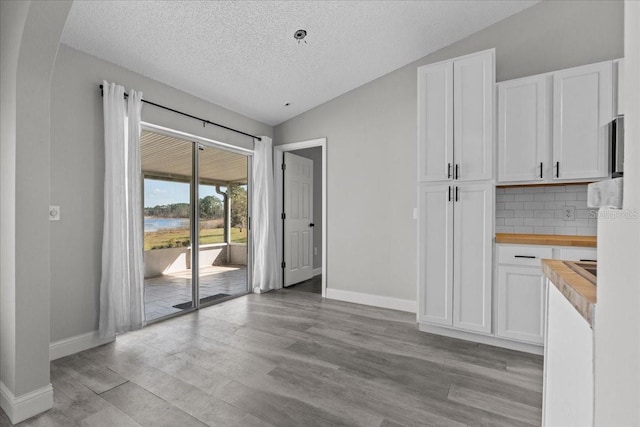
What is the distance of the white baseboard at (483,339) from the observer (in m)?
2.67

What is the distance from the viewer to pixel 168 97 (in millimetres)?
3439

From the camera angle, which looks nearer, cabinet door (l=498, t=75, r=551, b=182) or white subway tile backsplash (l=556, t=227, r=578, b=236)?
cabinet door (l=498, t=75, r=551, b=182)

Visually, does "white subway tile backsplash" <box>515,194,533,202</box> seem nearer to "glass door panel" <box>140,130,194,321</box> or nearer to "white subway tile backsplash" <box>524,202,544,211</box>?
"white subway tile backsplash" <box>524,202,544,211</box>

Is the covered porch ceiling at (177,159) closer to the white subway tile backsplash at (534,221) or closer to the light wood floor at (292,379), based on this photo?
the light wood floor at (292,379)

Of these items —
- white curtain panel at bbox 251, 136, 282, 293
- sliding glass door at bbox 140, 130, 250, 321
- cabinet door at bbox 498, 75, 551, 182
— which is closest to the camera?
cabinet door at bbox 498, 75, 551, 182

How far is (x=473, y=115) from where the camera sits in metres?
2.85

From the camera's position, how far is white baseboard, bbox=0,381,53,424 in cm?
180

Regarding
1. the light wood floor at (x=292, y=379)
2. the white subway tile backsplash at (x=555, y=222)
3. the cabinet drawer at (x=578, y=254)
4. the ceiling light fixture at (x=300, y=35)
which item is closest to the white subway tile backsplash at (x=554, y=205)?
the white subway tile backsplash at (x=555, y=222)

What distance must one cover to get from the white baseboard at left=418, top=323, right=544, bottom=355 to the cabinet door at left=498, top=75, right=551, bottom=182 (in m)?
1.46

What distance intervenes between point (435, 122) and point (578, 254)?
5.41 ft

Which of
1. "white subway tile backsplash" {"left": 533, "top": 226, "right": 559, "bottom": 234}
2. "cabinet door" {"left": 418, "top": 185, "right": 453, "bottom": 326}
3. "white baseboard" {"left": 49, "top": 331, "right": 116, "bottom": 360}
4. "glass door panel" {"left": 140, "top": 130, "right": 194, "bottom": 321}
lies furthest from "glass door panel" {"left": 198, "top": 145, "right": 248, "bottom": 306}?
"white subway tile backsplash" {"left": 533, "top": 226, "right": 559, "bottom": 234}

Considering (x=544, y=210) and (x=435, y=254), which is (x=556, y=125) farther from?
(x=435, y=254)

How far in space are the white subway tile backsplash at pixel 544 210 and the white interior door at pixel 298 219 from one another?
2.99 metres

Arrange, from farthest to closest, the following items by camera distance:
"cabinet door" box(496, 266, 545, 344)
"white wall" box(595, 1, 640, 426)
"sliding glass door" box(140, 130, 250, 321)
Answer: "sliding glass door" box(140, 130, 250, 321)
"cabinet door" box(496, 266, 545, 344)
"white wall" box(595, 1, 640, 426)
